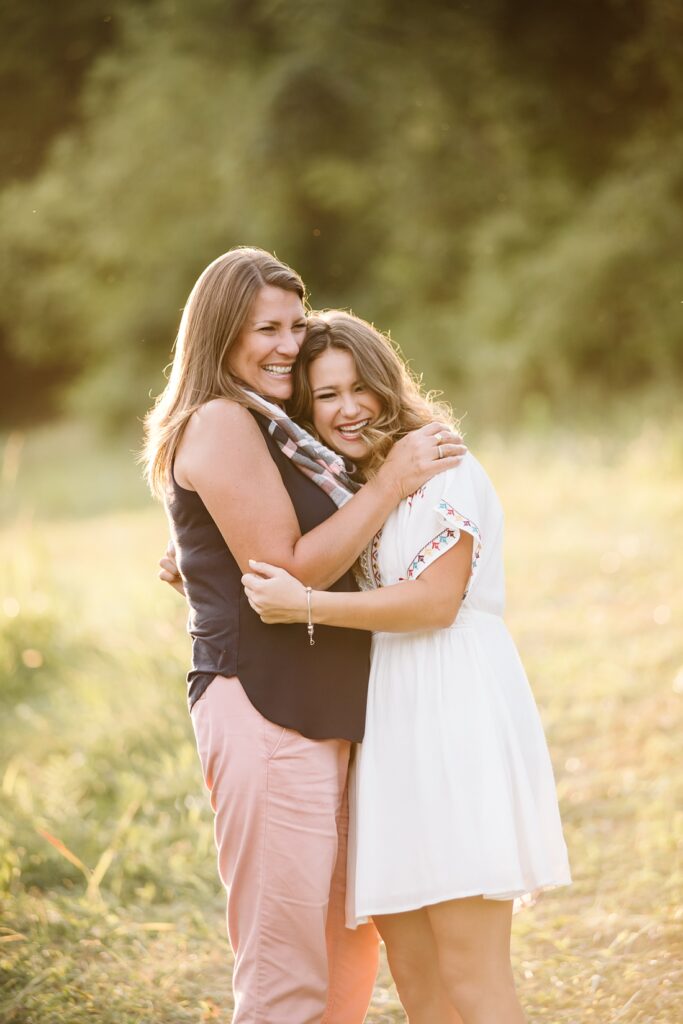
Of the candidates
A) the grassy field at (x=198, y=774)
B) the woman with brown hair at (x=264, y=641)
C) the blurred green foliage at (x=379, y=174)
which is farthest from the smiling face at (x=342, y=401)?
the blurred green foliage at (x=379, y=174)

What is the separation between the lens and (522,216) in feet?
49.6

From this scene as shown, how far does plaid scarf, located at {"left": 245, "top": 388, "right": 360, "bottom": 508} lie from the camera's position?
8.71ft

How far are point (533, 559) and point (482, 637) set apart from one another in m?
5.69

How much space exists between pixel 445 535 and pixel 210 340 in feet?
2.31

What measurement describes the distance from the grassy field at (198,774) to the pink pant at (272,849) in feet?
3.62

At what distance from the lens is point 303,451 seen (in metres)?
2.67

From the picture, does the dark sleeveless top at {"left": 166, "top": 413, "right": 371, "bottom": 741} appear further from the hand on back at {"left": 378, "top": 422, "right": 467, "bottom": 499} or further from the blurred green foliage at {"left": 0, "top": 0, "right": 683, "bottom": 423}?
the blurred green foliage at {"left": 0, "top": 0, "right": 683, "bottom": 423}

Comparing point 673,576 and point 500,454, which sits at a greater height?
point 500,454

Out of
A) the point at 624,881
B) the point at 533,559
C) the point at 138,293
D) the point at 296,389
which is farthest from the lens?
the point at 138,293

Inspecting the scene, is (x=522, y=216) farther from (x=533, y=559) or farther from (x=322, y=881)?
(x=322, y=881)

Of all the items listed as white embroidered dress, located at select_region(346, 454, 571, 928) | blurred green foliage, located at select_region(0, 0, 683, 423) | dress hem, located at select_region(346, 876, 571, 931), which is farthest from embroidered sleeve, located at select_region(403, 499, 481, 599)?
blurred green foliage, located at select_region(0, 0, 683, 423)

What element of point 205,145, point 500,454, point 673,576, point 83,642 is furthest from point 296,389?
point 205,145

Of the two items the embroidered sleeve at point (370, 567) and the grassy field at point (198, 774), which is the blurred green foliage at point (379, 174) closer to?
the grassy field at point (198, 774)

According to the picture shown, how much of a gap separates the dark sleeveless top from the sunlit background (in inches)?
57.1
